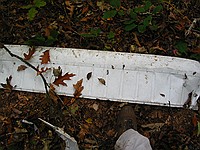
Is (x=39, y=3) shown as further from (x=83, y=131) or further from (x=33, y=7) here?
(x=83, y=131)

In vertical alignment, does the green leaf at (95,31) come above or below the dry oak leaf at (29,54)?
above

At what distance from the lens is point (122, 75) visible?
2.79 metres

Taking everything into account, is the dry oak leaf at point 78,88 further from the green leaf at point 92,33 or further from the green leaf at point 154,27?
the green leaf at point 154,27

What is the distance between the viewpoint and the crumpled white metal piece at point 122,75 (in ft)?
9.02

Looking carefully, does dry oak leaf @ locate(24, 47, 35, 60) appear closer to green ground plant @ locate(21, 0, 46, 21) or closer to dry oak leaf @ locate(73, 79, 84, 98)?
green ground plant @ locate(21, 0, 46, 21)

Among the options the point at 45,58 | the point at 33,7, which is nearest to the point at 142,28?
the point at 45,58

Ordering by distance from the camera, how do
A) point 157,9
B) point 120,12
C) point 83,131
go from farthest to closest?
point 120,12
point 157,9
point 83,131

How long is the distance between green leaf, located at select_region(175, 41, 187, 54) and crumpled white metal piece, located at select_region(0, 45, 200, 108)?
0.07 meters

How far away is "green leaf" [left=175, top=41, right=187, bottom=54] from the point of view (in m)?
2.83

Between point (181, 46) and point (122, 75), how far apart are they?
50 cm

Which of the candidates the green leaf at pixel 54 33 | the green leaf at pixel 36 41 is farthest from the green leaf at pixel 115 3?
the green leaf at pixel 36 41

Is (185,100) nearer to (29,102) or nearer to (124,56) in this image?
(124,56)

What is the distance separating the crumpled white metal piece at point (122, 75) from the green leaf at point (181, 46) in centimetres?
7

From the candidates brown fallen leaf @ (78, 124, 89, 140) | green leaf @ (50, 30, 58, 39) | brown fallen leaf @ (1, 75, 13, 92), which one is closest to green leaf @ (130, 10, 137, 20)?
green leaf @ (50, 30, 58, 39)
